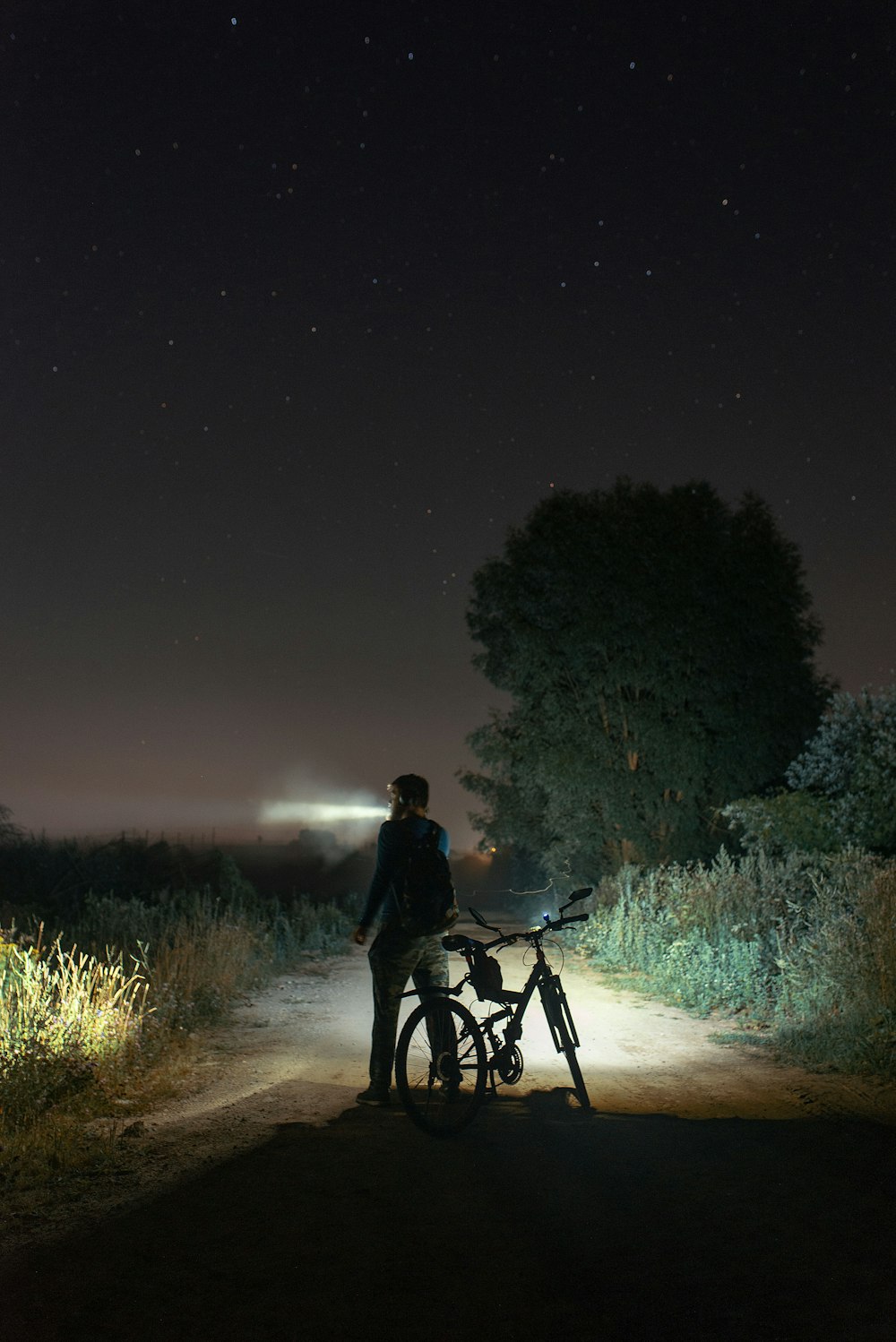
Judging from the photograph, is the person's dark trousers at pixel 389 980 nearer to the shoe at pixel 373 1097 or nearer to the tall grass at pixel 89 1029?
the shoe at pixel 373 1097

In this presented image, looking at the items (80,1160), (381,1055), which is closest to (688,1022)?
(381,1055)

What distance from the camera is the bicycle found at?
6332mm

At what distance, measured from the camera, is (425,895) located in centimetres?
692

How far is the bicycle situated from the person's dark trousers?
8.8 inches

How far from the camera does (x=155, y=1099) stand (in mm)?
7254

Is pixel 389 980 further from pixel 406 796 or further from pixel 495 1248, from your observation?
pixel 495 1248

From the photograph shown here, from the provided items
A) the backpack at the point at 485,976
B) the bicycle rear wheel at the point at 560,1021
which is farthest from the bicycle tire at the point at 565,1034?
the backpack at the point at 485,976

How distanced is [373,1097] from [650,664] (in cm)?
2003

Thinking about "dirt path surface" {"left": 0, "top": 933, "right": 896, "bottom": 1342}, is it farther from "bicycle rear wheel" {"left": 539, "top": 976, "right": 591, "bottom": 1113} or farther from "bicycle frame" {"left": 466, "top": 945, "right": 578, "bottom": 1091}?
"bicycle frame" {"left": 466, "top": 945, "right": 578, "bottom": 1091}

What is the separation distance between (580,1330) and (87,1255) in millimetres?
2132

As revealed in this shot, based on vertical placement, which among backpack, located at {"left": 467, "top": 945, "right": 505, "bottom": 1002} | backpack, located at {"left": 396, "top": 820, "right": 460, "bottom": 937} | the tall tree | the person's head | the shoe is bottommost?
the shoe

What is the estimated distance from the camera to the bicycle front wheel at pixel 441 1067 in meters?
6.29

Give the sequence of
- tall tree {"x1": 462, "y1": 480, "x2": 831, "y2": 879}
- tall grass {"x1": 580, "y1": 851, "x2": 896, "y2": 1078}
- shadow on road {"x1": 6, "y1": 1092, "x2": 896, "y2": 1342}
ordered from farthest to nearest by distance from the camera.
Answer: tall tree {"x1": 462, "y1": 480, "x2": 831, "y2": 879} < tall grass {"x1": 580, "y1": 851, "x2": 896, "y2": 1078} < shadow on road {"x1": 6, "y1": 1092, "x2": 896, "y2": 1342}

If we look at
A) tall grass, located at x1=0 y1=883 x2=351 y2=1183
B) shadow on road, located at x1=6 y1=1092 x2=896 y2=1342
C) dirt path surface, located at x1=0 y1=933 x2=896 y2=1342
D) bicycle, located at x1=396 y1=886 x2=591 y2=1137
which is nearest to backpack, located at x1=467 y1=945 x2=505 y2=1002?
bicycle, located at x1=396 y1=886 x2=591 y2=1137
